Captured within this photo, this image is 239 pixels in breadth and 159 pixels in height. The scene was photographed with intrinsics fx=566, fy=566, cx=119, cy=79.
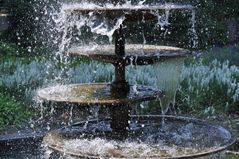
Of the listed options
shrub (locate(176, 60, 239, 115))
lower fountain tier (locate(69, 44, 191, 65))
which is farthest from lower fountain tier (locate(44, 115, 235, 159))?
shrub (locate(176, 60, 239, 115))

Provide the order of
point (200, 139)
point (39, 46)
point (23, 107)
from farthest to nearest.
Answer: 1. point (39, 46)
2. point (23, 107)
3. point (200, 139)

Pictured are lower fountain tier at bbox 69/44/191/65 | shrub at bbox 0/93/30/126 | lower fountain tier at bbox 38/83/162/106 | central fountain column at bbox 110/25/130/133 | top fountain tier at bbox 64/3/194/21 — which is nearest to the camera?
top fountain tier at bbox 64/3/194/21

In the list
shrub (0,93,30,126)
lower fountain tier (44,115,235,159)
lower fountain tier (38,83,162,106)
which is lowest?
shrub (0,93,30,126)

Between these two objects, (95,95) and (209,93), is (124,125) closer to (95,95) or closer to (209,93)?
(95,95)

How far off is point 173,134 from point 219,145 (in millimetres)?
678

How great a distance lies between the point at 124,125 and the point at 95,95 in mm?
406

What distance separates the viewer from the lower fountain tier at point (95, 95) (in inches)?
169

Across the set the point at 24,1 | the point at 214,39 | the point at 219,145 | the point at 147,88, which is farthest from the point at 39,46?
the point at 219,145

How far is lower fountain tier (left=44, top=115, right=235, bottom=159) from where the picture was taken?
4.03 meters

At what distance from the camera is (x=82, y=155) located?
389cm

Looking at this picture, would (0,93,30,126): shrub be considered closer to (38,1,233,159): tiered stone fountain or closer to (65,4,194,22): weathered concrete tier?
(38,1,233,159): tiered stone fountain

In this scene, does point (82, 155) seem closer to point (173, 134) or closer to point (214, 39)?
point (173, 134)

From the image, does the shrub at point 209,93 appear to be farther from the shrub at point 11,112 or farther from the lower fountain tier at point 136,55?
the lower fountain tier at point 136,55

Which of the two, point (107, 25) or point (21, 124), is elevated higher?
point (107, 25)
